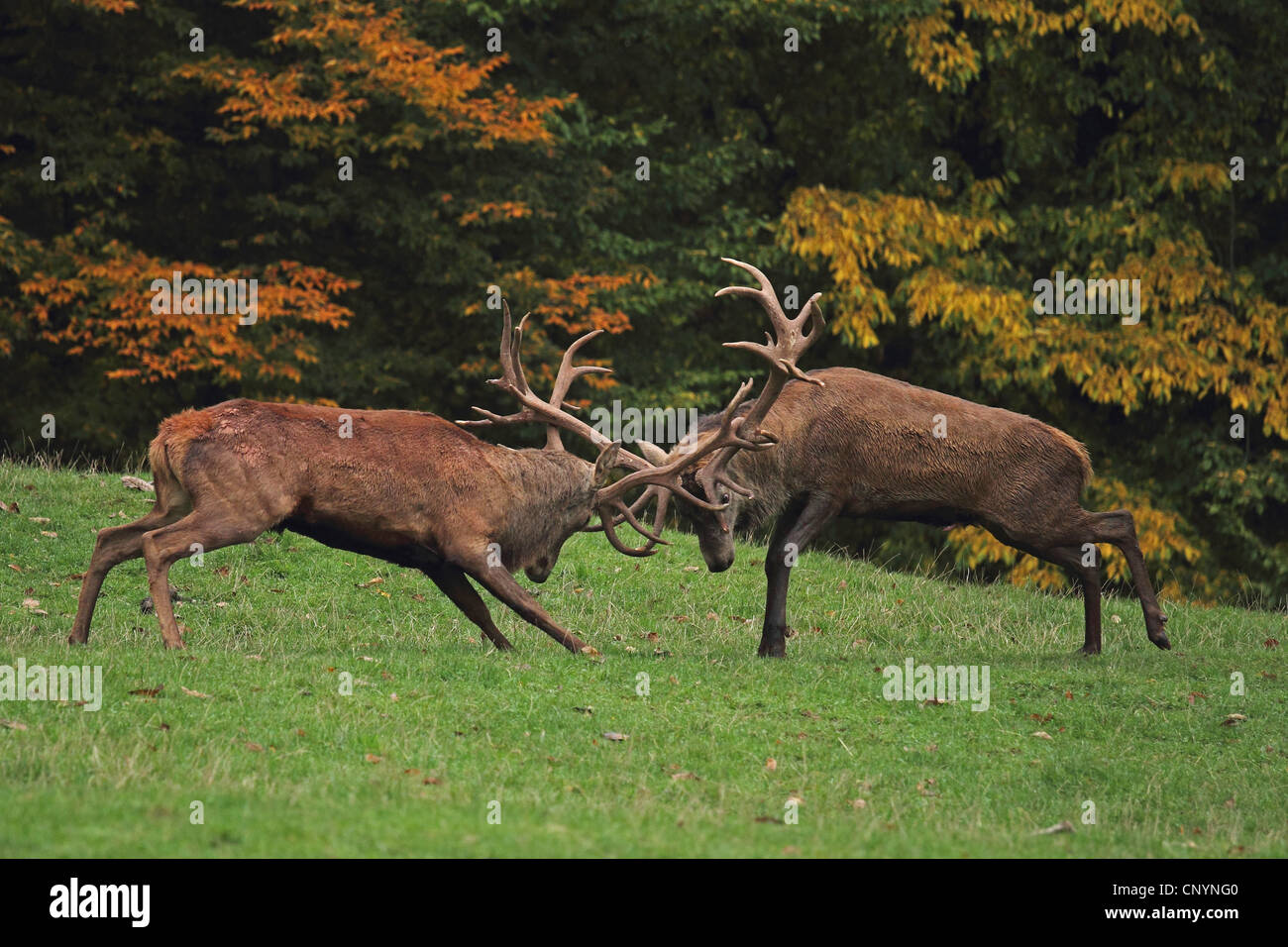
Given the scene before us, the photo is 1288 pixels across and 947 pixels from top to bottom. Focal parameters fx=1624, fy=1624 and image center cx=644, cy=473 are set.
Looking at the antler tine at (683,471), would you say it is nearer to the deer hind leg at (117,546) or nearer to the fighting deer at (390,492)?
the fighting deer at (390,492)

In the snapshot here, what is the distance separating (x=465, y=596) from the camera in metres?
10.4

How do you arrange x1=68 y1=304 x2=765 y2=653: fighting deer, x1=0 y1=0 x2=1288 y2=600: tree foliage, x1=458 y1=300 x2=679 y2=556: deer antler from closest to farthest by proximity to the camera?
1. x1=68 y1=304 x2=765 y2=653: fighting deer
2. x1=458 y1=300 x2=679 y2=556: deer antler
3. x1=0 y1=0 x2=1288 y2=600: tree foliage

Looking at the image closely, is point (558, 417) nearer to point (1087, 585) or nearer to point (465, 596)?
point (465, 596)

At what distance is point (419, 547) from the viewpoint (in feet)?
32.4

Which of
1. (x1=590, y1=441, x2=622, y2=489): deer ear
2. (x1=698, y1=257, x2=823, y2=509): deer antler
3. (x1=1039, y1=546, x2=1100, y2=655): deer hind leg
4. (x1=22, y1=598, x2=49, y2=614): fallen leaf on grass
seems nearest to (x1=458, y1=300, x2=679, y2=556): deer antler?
(x1=590, y1=441, x2=622, y2=489): deer ear

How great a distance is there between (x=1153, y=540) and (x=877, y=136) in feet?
20.8

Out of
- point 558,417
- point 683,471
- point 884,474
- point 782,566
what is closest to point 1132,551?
point 884,474

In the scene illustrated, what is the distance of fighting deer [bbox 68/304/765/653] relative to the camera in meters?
9.10

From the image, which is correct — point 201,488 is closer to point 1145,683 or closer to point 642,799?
point 642,799

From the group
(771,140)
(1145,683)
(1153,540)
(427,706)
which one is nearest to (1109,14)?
(771,140)

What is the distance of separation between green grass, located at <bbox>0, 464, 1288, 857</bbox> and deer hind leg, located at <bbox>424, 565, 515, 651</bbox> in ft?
1.00

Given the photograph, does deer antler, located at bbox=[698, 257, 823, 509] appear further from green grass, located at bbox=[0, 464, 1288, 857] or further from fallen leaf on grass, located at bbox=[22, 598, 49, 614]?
fallen leaf on grass, located at bbox=[22, 598, 49, 614]

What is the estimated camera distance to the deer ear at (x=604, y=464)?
10.3 m

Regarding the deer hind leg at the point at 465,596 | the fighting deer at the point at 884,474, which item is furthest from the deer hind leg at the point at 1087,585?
the deer hind leg at the point at 465,596
